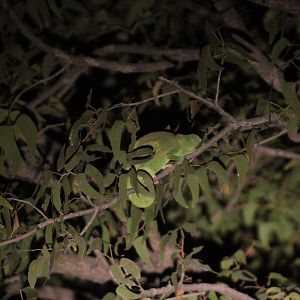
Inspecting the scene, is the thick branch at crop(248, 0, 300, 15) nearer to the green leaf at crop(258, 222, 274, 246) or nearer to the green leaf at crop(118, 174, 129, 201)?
the green leaf at crop(118, 174, 129, 201)

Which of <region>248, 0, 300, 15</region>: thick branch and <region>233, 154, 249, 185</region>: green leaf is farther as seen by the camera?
<region>248, 0, 300, 15</region>: thick branch

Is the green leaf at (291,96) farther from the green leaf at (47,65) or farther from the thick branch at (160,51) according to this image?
the green leaf at (47,65)

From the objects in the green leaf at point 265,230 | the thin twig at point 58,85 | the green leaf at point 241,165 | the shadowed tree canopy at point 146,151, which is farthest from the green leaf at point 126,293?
the green leaf at point 265,230

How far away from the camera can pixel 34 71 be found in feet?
4.47

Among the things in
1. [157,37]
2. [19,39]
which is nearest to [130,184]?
[157,37]

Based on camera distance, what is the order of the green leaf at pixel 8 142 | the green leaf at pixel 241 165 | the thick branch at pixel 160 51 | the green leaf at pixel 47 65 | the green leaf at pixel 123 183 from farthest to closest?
1. the thick branch at pixel 160 51
2. the green leaf at pixel 47 65
3. the green leaf at pixel 8 142
4. the green leaf at pixel 241 165
5. the green leaf at pixel 123 183

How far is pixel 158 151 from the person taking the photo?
0.80 metres

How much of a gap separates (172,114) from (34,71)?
0.50 metres

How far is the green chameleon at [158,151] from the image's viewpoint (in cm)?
80

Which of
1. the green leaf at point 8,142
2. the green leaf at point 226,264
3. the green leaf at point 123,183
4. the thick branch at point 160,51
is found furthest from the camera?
the thick branch at point 160,51

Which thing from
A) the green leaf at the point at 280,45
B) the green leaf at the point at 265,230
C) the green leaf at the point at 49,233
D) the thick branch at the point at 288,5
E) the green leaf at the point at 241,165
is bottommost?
the green leaf at the point at 265,230

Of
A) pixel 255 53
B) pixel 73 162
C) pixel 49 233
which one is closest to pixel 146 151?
pixel 73 162

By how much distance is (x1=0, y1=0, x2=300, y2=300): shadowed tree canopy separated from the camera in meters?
0.84

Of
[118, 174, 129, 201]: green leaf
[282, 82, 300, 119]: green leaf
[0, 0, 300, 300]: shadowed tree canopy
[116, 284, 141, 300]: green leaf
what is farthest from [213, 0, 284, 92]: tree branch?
[116, 284, 141, 300]: green leaf
